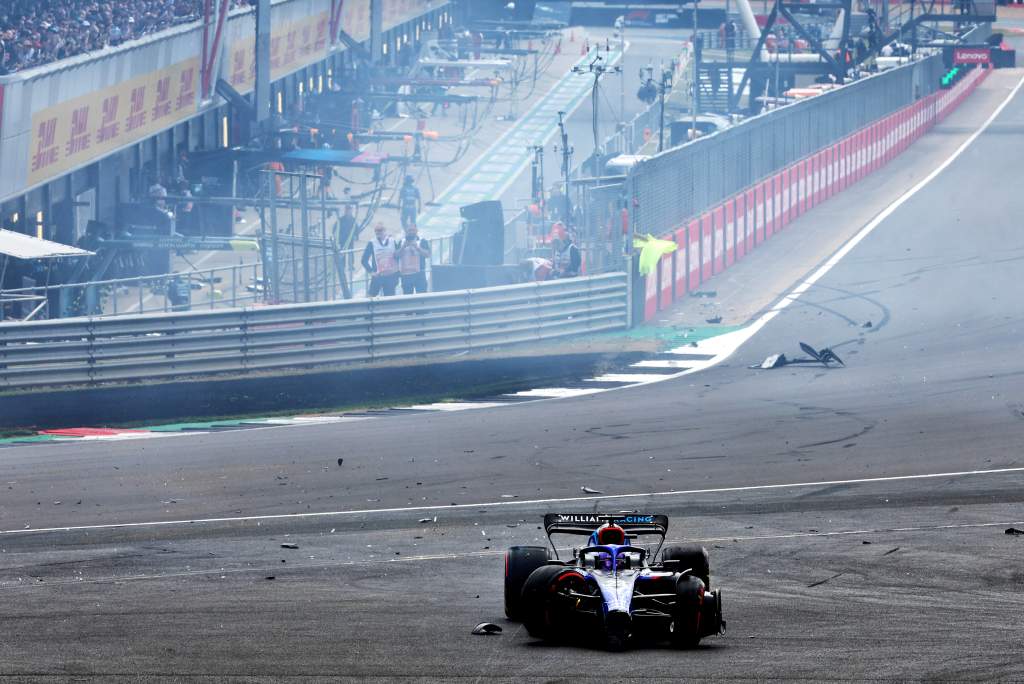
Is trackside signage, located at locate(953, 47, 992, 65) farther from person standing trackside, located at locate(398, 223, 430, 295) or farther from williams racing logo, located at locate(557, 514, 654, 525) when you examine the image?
williams racing logo, located at locate(557, 514, 654, 525)

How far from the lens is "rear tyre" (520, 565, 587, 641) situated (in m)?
9.08

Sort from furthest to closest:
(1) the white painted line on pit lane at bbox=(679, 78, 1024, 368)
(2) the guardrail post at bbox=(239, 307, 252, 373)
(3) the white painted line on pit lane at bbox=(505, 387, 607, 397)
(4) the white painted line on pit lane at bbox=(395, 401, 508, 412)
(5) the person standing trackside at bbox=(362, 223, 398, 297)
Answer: (5) the person standing trackside at bbox=(362, 223, 398, 297) → (1) the white painted line on pit lane at bbox=(679, 78, 1024, 368) → (3) the white painted line on pit lane at bbox=(505, 387, 607, 397) → (2) the guardrail post at bbox=(239, 307, 252, 373) → (4) the white painted line on pit lane at bbox=(395, 401, 508, 412)

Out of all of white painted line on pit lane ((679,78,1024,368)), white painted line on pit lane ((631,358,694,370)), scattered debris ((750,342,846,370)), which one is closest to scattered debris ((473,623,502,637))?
scattered debris ((750,342,846,370))

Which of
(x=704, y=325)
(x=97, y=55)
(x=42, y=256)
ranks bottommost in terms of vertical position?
(x=704, y=325)

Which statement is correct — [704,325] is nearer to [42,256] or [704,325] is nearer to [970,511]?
[42,256]

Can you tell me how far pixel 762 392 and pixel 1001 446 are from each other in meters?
3.95

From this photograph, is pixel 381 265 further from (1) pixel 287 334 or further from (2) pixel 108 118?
(2) pixel 108 118

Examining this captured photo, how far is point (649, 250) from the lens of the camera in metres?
26.4

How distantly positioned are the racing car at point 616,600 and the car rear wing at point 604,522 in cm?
10

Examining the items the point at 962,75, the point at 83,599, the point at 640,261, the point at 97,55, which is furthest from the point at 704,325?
the point at 962,75

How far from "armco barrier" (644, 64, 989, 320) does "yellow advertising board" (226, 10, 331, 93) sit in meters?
12.2

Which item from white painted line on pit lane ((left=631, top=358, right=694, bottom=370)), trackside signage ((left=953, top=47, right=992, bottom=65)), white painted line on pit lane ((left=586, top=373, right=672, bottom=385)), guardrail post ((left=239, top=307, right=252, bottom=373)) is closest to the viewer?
guardrail post ((left=239, top=307, right=252, bottom=373))

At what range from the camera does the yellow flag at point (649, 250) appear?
2617 cm

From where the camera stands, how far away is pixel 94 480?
1533 centimetres
